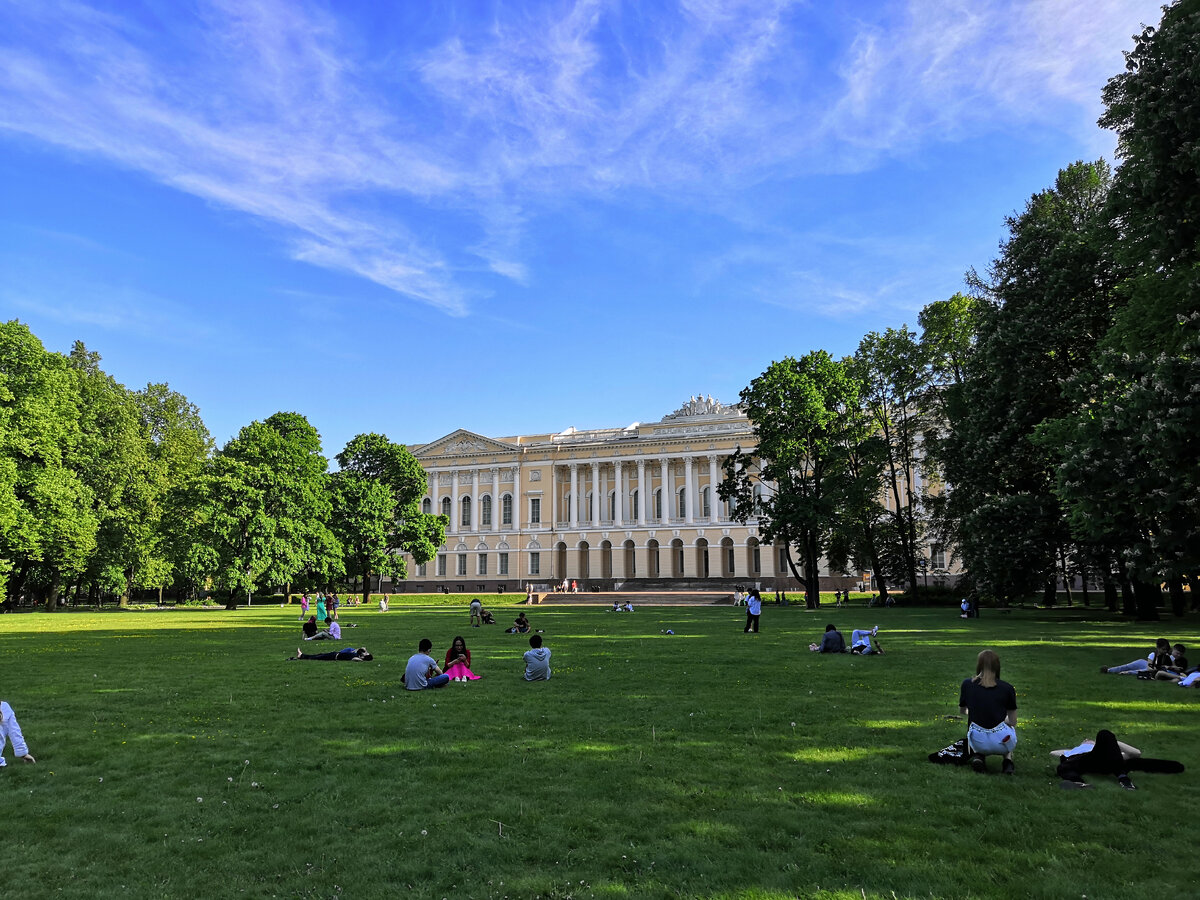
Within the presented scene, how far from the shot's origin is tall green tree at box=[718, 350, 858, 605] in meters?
42.8

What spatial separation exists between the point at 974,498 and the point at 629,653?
19.1 m

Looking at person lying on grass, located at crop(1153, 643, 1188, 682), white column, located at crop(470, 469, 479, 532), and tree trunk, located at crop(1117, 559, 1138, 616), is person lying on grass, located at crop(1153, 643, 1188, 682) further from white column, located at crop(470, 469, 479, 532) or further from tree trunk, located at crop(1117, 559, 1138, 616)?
white column, located at crop(470, 469, 479, 532)

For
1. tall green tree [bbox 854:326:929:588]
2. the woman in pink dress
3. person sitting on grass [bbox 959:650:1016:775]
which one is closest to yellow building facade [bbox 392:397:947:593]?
tall green tree [bbox 854:326:929:588]

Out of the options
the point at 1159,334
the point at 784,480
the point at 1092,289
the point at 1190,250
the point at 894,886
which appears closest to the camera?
the point at 894,886

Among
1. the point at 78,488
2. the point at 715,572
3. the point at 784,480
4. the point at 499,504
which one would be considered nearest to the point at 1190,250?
the point at 784,480

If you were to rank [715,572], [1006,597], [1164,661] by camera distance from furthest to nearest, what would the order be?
[715,572] < [1006,597] < [1164,661]

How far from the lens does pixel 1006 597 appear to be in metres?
29.8

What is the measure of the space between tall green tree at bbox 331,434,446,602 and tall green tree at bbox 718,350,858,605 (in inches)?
1151

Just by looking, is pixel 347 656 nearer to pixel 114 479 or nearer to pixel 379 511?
pixel 114 479

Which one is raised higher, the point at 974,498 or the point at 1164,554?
the point at 974,498

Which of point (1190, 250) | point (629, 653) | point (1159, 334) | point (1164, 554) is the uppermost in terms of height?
point (1190, 250)

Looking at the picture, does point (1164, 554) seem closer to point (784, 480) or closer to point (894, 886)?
point (894, 886)

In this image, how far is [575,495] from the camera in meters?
90.1

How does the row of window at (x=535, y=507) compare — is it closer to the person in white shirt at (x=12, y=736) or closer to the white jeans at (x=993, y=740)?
the white jeans at (x=993, y=740)
